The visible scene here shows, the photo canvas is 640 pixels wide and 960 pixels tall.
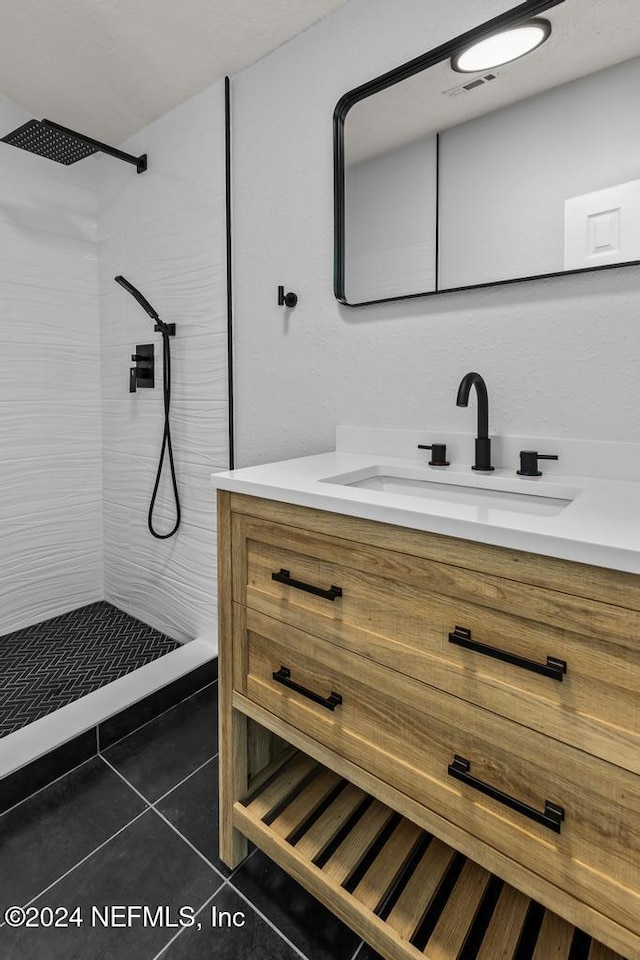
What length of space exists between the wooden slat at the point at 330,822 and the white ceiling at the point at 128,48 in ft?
6.95

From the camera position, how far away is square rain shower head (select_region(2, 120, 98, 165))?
1784 mm

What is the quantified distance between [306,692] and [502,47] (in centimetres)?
150

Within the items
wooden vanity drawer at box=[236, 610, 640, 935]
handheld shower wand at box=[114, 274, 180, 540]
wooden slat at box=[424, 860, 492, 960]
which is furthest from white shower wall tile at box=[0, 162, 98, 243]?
wooden slat at box=[424, 860, 492, 960]

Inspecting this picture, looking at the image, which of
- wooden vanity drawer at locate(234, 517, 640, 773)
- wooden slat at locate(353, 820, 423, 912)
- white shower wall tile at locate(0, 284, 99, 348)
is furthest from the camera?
white shower wall tile at locate(0, 284, 99, 348)

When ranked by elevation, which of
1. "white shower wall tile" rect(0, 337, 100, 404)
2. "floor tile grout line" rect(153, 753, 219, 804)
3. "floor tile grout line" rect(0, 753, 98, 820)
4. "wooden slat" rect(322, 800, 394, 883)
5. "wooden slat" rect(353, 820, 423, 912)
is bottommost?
"floor tile grout line" rect(153, 753, 219, 804)

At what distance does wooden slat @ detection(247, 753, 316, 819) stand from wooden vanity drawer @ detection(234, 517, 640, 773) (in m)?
0.49

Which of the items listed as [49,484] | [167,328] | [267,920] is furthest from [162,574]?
[267,920]

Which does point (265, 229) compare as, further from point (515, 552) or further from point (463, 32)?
point (515, 552)

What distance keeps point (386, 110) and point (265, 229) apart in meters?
0.51

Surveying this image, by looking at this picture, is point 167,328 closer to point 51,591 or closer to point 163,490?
point 163,490

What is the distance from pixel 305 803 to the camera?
1.21 m

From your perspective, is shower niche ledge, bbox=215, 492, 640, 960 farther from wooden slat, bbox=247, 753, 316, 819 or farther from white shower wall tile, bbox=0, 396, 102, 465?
white shower wall tile, bbox=0, 396, 102, 465

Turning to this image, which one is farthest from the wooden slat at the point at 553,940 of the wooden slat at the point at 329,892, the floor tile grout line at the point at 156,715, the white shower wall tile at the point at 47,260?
the white shower wall tile at the point at 47,260

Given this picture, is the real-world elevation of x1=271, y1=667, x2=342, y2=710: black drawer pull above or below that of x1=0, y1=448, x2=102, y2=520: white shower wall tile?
below
